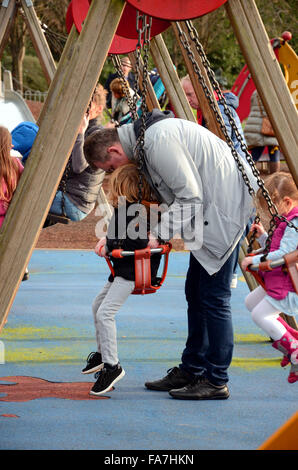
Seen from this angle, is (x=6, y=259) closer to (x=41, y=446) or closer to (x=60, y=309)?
(x=41, y=446)

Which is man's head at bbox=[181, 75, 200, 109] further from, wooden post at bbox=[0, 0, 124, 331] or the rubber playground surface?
wooden post at bbox=[0, 0, 124, 331]

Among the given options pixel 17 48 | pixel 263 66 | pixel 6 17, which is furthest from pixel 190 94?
pixel 17 48

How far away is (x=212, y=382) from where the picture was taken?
4289mm

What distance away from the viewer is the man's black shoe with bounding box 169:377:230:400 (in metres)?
4.25

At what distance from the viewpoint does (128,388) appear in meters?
4.45

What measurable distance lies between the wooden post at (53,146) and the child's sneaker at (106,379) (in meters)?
1.35

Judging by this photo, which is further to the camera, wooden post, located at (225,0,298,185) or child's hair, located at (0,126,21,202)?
child's hair, located at (0,126,21,202)

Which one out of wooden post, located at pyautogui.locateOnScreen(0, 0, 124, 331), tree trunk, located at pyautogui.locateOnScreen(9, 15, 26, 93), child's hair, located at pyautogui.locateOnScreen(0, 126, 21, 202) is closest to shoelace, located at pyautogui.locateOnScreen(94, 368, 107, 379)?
child's hair, located at pyautogui.locateOnScreen(0, 126, 21, 202)

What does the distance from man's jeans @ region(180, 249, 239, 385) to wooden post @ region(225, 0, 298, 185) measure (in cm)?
111

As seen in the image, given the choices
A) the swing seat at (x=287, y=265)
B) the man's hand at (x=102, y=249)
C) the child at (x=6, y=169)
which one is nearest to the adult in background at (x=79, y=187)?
the child at (x=6, y=169)

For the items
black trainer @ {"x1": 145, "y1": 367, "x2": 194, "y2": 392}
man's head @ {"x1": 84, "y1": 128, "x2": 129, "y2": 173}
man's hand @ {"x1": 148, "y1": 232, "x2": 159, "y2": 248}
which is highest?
man's head @ {"x1": 84, "y1": 128, "x2": 129, "y2": 173}

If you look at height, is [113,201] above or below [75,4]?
below

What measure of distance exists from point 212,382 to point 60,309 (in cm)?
259
